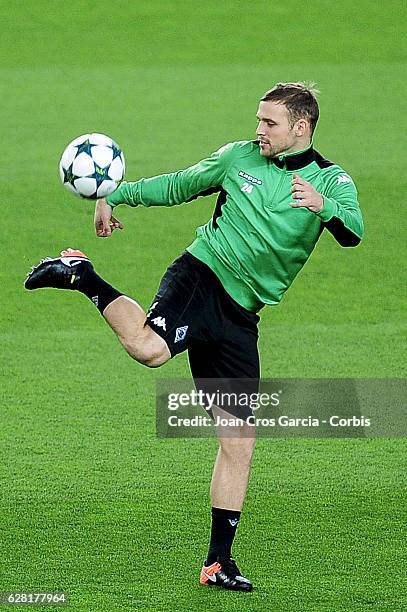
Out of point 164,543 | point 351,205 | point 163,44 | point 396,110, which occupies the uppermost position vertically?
point 163,44

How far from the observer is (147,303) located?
416 inches

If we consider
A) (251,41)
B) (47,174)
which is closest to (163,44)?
(251,41)

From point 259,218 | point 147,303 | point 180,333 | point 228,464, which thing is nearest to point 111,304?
point 180,333

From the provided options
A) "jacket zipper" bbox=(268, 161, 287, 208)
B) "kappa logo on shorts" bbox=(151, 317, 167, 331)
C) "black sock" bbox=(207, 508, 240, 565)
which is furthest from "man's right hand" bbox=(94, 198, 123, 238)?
"black sock" bbox=(207, 508, 240, 565)

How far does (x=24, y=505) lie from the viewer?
22.4 ft

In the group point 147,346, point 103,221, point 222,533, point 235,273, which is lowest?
point 222,533

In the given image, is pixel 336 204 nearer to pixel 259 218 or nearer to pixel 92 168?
pixel 259 218

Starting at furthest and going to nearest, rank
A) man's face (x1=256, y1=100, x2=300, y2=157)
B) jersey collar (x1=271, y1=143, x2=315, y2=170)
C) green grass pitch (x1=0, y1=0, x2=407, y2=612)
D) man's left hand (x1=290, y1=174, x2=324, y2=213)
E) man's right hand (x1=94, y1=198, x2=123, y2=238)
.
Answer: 1. man's right hand (x1=94, y1=198, x2=123, y2=238)
2. green grass pitch (x1=0, y1=0, x2=407, y2=612)
3. jersey collar (x1=271, y1=143, x2=315, y2=170)
4. man's face (x1=256, y1=100, x2=300, y2=157)
5. man's left hand (x1=290, y1=174, x2=324, y2=213)

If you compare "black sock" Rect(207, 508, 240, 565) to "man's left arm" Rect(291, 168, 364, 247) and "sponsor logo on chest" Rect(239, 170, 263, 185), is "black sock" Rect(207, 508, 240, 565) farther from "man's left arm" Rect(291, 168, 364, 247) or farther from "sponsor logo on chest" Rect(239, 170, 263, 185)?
"sponsor logo on chest" Rect(239, 170, 263, 185)

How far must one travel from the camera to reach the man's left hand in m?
5.64

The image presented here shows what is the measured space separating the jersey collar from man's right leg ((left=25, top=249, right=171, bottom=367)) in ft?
3.07

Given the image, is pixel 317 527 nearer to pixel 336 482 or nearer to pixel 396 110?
pixel 336 482

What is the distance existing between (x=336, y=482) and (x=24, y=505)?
170cm

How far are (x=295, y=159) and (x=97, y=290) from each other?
1094 millimetres
